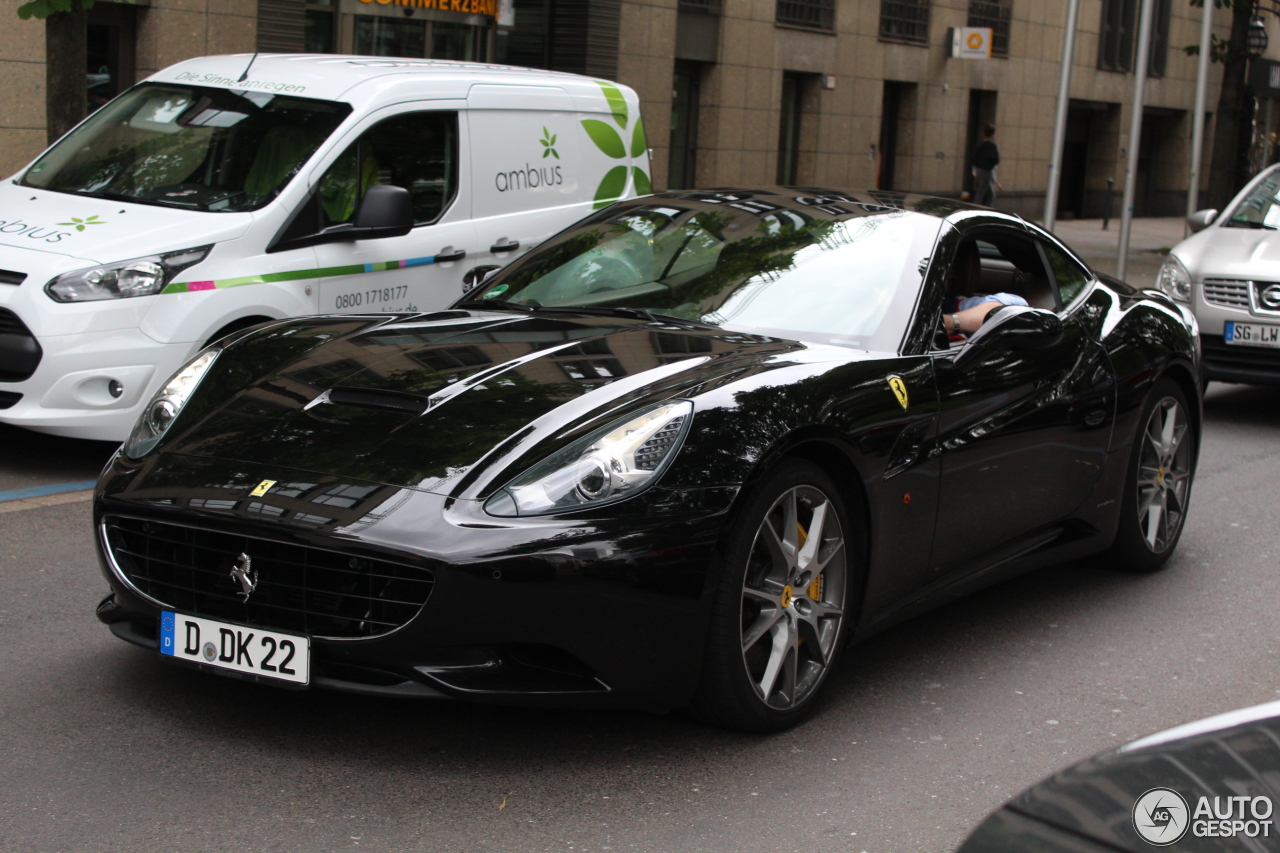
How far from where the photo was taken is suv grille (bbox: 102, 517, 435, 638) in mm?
3438

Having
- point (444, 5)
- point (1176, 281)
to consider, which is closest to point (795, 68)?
point (444, 5)

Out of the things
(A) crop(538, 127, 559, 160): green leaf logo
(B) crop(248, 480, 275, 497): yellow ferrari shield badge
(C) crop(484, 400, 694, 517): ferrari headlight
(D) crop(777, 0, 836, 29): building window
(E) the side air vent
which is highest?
(D) crop(777, 0, 836, 29): building window

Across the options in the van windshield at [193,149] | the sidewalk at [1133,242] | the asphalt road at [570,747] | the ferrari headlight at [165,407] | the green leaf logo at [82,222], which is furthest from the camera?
A: the sidewalk at [1133,242]

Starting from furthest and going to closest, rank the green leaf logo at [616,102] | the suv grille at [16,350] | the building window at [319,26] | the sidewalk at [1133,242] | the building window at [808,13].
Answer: the building window at [808,13] < the sidewalk at [1133,242] < the building window at [319,26] < the green leaf logo at [616,102] < the suv grille at [16,350]

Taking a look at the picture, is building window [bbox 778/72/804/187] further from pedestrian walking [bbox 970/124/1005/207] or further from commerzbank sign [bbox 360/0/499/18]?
commerzbank sign [bbox 360/0/499/18]

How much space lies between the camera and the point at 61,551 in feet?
18.2

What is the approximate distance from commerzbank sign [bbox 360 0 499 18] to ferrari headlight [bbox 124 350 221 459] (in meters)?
14.3

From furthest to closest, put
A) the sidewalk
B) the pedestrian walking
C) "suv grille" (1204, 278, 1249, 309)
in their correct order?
the pedestrian walking
the sidewalk
"suv grille" (1204, 278, 1249, 309)

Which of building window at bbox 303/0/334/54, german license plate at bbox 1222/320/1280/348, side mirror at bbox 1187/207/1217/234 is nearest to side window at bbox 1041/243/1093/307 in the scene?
german license plate at bbox 1222/320/1280/348

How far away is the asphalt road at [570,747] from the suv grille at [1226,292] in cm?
500

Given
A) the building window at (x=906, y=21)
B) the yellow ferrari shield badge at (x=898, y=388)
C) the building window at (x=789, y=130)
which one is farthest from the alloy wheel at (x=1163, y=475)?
the building window at (x=906, y=21)

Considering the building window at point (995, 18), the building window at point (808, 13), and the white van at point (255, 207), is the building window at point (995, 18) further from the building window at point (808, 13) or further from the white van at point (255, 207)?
the white van at point (255, 207)

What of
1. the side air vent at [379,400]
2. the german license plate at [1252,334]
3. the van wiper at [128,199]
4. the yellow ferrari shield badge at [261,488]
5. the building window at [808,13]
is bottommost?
the german license plate at [1252,334]

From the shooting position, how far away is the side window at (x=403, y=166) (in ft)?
25.1
